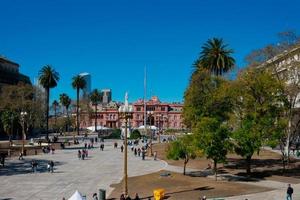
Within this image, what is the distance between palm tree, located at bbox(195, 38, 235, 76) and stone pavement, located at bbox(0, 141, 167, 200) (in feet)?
89.4

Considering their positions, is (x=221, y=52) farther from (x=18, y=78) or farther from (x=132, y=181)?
(x=18, y=78)

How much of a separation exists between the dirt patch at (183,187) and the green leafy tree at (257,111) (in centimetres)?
493

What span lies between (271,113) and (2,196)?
26.8 m

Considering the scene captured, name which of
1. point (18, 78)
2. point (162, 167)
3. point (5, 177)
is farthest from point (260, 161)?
point (18, 78)

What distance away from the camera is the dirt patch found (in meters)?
37.9

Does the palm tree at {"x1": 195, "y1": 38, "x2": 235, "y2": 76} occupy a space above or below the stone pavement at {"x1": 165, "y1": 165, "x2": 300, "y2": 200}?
above

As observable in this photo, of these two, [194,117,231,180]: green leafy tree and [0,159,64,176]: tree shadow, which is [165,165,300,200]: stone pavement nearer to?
[194,117,231,180]: green leafy tree

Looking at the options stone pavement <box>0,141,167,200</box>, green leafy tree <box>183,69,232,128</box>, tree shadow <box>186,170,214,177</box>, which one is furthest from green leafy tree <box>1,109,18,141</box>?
tree shadow <box>186,170,214,177</box>

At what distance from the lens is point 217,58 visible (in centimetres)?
8812

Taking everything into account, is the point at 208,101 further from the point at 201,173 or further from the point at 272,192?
the point at 272,192

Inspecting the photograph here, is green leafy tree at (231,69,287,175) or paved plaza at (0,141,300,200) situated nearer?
paved plaza at (0,141,300,200)

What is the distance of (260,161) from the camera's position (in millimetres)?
60000

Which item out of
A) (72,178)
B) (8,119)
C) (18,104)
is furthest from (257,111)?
(18,104)

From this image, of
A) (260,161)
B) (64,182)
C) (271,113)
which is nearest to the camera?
(64,182)
